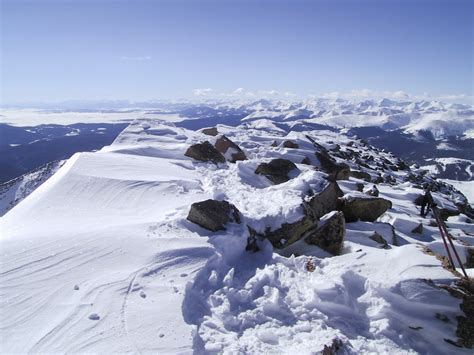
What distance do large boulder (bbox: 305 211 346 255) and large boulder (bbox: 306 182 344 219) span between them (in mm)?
2109

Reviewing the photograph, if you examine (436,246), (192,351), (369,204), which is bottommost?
(436,246)

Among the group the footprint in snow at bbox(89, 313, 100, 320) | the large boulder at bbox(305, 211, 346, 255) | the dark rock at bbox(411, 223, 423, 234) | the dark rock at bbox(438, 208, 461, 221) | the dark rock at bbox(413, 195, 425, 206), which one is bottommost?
the dark rock at bbox(438, 208, 461, 221)

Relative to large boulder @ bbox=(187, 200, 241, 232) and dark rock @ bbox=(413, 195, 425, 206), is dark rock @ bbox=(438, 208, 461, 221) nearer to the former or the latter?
dark rock @ bbox=(413, 195, 425, 206)

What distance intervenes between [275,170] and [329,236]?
9.99 metres

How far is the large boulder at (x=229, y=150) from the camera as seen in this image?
87.0 feet

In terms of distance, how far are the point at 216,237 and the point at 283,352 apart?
4.64 meters

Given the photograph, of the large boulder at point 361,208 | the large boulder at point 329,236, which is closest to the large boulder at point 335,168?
the large boulder at point 361,208

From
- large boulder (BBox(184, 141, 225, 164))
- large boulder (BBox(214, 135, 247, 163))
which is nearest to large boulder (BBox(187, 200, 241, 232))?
large boulder (BBox(184, 141, 225, 164))

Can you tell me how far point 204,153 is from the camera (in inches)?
931

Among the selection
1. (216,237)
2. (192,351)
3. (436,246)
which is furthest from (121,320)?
(436,246)

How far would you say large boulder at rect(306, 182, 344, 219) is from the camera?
14102 millimetres

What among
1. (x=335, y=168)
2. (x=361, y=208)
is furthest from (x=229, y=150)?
(x=361, y=208)

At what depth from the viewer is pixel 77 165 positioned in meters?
18.4

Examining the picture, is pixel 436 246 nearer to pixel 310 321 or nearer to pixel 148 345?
pixel 310 321
